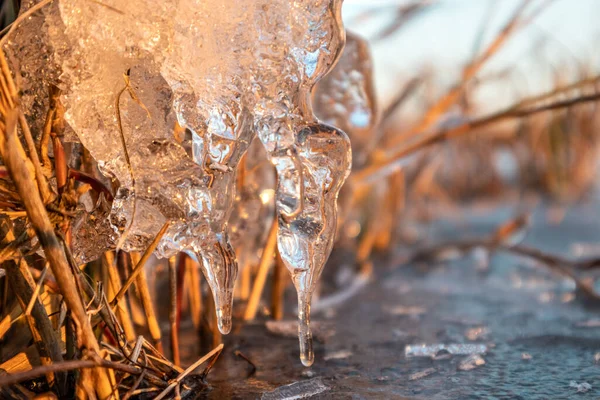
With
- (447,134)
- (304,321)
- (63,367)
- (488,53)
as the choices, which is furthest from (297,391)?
(488,53)

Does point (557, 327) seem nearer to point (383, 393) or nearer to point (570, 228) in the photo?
point (383, 393)

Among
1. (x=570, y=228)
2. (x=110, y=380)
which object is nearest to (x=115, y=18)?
(x=110, y=380)

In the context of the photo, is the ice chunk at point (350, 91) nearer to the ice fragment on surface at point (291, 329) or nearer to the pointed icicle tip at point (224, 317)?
the ice fragment on surface at point (291, 329)

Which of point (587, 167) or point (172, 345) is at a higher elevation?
point (587, 167)

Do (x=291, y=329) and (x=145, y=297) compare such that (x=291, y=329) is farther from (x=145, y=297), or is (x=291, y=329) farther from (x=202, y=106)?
(x=202, y=106)

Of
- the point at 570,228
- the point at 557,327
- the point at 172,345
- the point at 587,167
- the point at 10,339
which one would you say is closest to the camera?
the point at 10,339

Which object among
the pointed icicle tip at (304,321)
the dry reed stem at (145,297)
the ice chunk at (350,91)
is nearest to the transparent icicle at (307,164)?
the pointed icicle tip at (304,321)
